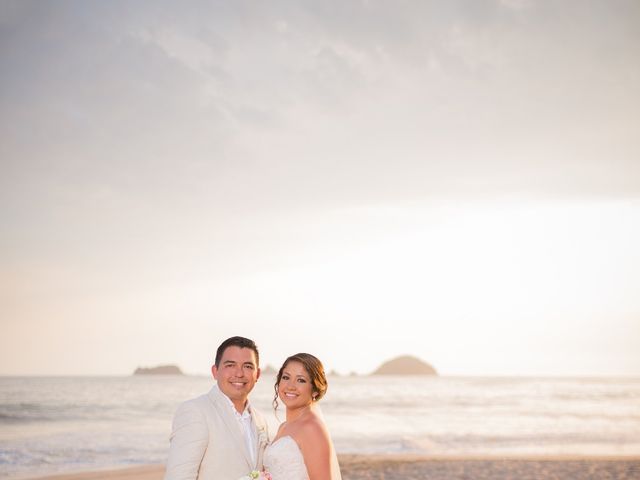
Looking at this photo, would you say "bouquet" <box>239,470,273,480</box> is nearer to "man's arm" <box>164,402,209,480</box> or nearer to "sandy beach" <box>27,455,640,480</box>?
"man's arm" <box>164,402,209,480</box>

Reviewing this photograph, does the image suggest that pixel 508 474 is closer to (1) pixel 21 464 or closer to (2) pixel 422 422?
(1) pixel 21 464

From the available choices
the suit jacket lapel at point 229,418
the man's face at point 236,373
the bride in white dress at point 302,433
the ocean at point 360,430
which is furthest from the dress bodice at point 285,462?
the ocean at point 360,430

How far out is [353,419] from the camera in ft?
113

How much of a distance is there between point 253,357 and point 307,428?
771 millimetres

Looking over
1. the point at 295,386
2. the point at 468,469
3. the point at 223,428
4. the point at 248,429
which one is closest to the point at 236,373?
the point at 223,428

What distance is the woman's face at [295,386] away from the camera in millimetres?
4836

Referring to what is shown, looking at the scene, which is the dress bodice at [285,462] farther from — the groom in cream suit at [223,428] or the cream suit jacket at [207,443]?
the cream suit jacket at [207,443]

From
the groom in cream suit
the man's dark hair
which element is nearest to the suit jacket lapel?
the groom in cream suit

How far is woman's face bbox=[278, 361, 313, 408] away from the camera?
4.84 metres

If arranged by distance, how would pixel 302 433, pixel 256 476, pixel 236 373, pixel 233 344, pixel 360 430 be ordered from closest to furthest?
pixel 256 476, pixel 236 373, pixel 233 344, pixel 302 433, pixel 360 430

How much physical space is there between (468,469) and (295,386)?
37.5 ft

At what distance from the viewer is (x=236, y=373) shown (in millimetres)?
4348

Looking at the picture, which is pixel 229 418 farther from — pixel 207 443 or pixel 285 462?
pixel 285 462

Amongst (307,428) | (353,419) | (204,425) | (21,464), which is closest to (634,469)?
(307,428)
